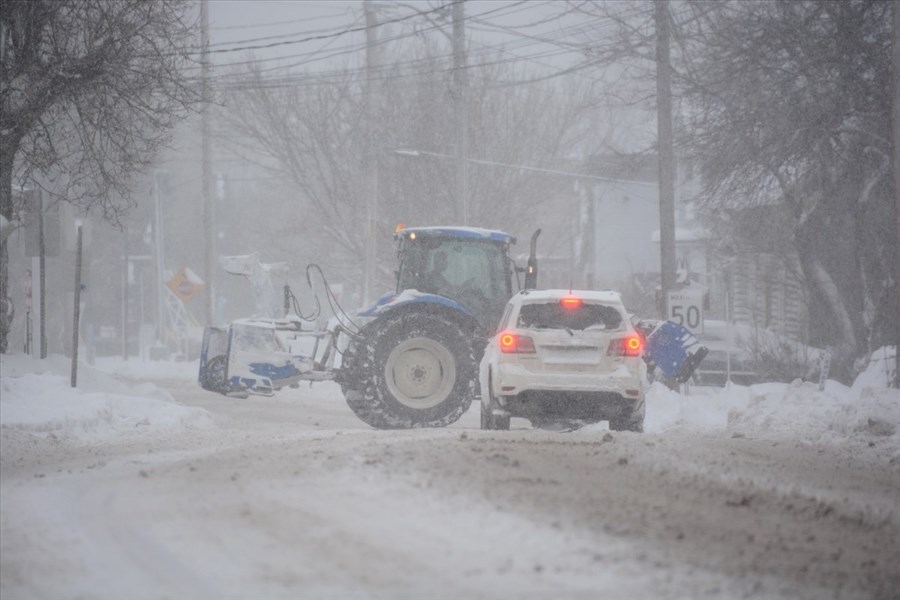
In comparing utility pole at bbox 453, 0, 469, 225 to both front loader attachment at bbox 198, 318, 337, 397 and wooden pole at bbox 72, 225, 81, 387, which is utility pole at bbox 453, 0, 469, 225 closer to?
wooden pole at bbox 72, 225, 81, 387

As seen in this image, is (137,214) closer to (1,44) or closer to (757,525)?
(1,44)

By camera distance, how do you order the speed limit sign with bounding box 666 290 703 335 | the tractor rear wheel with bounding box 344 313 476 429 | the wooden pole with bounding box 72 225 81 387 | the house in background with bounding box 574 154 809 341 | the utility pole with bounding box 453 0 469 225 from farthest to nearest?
the house in background with bounding box 574 154 809 341 < the utility pole with bounding box 453 0 469 225 < the speed limit sign with bounding box 666 290 703 335 < the wooden pole with bounding box 72 225 81 387 < the tractor rear wheel with bounding box 344 313 476 429

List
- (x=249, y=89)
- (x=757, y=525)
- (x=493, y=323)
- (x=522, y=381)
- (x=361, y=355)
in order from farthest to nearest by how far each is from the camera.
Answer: (x=249, y=89), (x=493, y=323), (x=361, y=355), (x=522, y=381), (x=757, y=525)

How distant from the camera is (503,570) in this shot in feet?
19.7

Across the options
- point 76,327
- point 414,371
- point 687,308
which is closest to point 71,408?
point 76,327

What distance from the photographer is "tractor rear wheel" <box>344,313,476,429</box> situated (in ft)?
46.7

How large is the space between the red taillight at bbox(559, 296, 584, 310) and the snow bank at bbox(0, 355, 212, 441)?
4860mm

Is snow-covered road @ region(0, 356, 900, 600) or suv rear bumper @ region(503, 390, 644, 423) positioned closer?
snow-covered road @ region(0, 356, 900, 600)

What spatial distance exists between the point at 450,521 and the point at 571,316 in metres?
6.28

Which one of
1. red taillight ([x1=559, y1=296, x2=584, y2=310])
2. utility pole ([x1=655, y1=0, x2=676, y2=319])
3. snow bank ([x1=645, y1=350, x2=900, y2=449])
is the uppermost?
utility pole ([x1=655, y1=0, x2=676, y2=319])

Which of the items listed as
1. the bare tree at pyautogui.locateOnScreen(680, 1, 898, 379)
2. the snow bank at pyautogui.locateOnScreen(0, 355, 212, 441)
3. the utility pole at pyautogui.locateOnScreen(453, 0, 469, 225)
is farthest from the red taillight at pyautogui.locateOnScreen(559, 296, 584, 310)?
the utility pole at pyautogui.locateOnScreen(453, 0, 469, 225)

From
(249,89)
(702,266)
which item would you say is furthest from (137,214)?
(702,266)

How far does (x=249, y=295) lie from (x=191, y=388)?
52.3 m

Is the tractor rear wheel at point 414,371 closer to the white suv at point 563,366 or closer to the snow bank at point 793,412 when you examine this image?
the white suv at point 563,366
